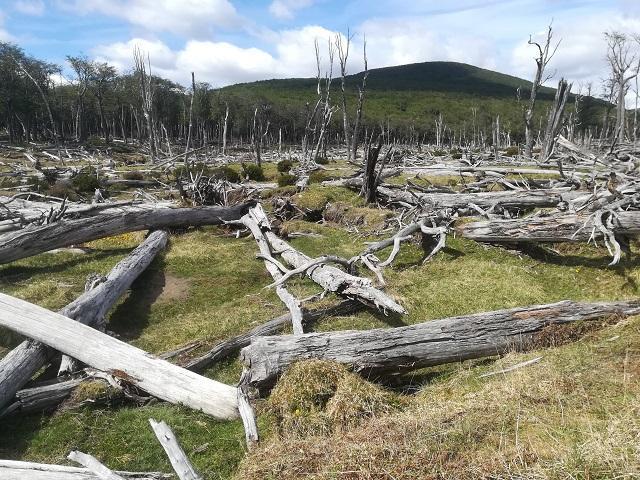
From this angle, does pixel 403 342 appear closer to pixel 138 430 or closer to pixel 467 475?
pixel 467 475

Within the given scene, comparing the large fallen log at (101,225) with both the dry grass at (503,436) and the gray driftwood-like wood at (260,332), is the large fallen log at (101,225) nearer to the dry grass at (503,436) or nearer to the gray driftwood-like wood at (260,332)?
the gray driftwood-like wood at (260,332)

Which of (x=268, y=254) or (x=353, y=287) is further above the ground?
(x=353, y=287)


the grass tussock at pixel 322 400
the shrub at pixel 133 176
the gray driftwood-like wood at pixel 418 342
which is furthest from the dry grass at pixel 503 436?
the shrub at pixel 133 176

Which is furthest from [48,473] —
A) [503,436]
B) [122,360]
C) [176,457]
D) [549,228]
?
[549,228]

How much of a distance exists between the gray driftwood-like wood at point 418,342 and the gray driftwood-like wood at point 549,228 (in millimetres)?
4337

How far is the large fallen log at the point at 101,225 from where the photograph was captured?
42.7ft

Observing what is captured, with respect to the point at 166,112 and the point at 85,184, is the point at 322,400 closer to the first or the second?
the point at 85,184

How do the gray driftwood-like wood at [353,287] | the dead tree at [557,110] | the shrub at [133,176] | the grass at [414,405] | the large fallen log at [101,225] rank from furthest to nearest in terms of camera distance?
the dead tree at [557,110], the shrub at [133,176], the large fallen log at [101,225], the gray driftwood-like wood at [353,287], the grass at [414,405]

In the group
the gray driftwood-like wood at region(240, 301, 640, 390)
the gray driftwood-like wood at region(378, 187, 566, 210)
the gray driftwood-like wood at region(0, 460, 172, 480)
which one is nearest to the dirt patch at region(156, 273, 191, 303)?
the gray driftwood-like wood at region(240, 301, 640, 390)

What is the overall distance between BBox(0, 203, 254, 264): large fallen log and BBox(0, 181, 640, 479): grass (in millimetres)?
1076

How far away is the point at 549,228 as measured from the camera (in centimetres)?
1198

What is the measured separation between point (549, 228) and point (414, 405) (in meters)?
7.86

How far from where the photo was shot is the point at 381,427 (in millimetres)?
4906

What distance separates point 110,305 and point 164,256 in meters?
A: 4.88
